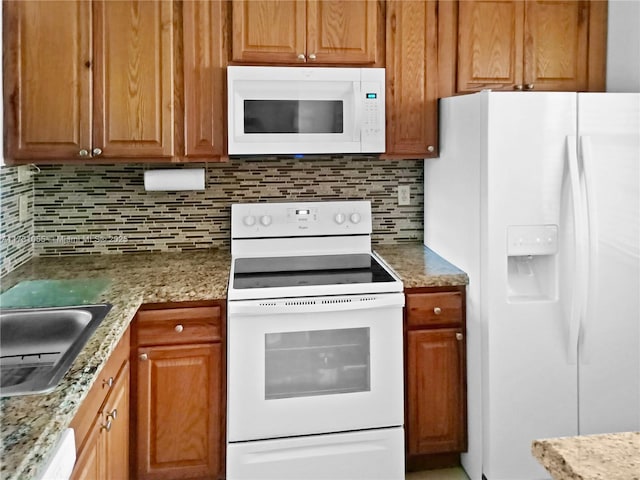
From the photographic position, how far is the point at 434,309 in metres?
2.36

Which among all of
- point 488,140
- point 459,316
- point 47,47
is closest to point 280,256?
point 459,316

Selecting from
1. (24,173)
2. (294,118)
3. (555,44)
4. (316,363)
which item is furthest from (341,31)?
(24,173)

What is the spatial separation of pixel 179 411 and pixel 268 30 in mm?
1589

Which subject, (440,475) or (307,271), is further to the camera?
(307,271)

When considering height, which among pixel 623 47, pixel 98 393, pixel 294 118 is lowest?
pixel 98 393

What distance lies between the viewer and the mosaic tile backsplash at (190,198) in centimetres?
271

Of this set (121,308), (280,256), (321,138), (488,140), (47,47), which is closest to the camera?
(121,308)

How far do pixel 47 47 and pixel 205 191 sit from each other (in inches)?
35.2

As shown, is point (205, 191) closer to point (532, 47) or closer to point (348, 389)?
point (348, 389)

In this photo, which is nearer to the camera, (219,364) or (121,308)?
(121,308)

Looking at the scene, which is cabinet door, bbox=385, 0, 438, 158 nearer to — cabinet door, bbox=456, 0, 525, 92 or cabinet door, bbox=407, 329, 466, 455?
cabinet door, bbox=456, 0, 525, 92

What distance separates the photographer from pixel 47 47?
233cm

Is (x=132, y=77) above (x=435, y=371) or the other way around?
above

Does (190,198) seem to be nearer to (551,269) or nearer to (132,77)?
(132,77)
